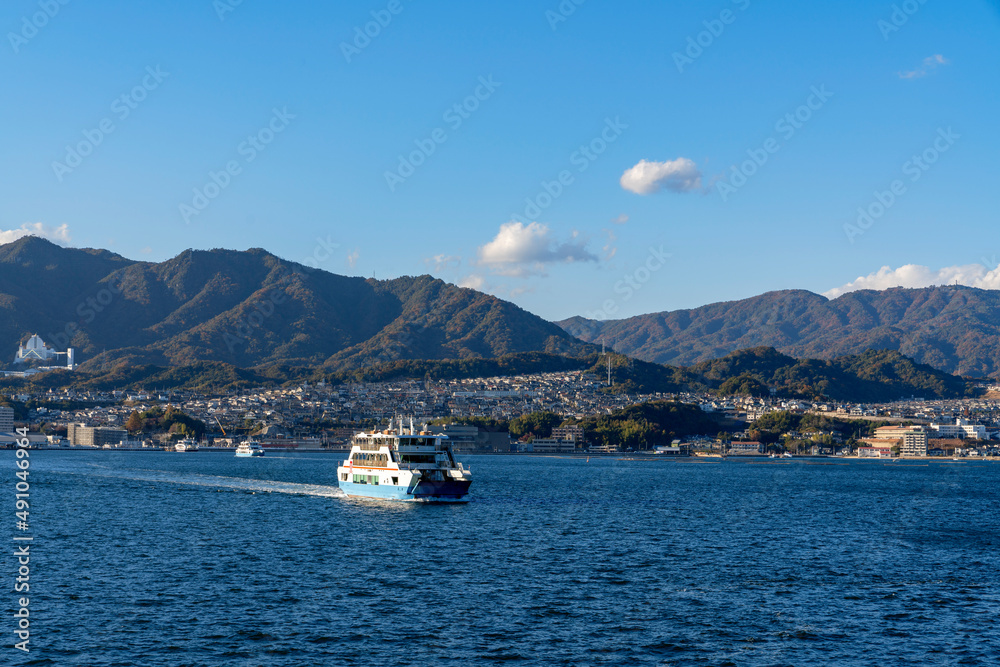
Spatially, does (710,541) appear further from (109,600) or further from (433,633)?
(109,600)

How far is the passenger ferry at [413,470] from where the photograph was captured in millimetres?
84188

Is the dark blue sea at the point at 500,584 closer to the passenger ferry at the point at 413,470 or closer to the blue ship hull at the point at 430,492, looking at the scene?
the blue ship hull at the point at 430,492

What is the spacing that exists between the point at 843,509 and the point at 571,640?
2476 inches

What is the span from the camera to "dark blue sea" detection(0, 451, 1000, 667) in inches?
1276

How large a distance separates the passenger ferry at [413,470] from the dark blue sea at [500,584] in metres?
2.45

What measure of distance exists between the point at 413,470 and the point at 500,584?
40217mm

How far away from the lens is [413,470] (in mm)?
84125

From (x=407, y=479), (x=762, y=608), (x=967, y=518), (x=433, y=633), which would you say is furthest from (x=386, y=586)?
(x=967, y=518)

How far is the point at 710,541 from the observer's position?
2413 inches
